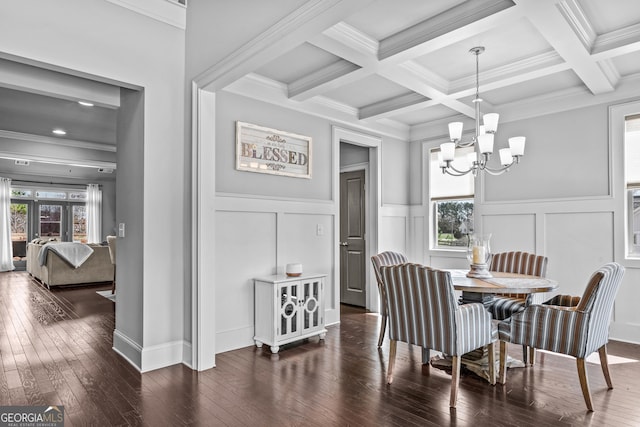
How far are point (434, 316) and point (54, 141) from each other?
7.64 meters

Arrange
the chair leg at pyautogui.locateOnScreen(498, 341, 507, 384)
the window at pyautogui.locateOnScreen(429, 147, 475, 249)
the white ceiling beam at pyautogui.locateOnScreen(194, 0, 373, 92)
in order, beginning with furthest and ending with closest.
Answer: the window at pyautogui.locateOnScreen(429, 147, 475, 249)
the chair leg at pyautogui.locateOnScreen(498, 341, 507, 384)
the white ceiling beam at pyautogui.locateOnScreen(194, 0, 373, 92)

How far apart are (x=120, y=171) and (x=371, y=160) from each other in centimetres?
315

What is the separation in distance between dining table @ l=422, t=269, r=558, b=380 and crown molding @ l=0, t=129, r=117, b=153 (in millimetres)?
7180

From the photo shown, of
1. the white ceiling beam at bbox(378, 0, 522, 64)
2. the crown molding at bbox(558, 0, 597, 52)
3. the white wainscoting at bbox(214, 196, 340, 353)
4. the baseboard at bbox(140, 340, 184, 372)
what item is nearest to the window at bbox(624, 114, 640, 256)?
the crown molding at bbox(558, 0, 597, 52)

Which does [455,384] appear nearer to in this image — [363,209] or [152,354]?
[152,354]

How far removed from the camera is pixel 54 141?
23.8ft

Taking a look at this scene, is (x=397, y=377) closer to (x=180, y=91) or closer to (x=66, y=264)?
(x=180, y=91)

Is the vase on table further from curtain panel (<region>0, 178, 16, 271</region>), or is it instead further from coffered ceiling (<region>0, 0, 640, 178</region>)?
curtain panel (<region>0, 178, 16, 271</region>)

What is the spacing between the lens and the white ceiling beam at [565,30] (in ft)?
7.98

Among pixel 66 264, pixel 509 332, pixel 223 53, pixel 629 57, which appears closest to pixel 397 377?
pixel 509 332

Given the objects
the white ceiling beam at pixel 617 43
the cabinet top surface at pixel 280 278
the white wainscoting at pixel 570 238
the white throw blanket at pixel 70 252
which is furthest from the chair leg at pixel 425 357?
the white throw blanket at pixel 70 252

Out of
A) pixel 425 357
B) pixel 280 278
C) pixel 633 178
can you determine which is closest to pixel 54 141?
pixel 280 278

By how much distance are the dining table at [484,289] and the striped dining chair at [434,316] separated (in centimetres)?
15

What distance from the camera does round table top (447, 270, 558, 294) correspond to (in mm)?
2732
